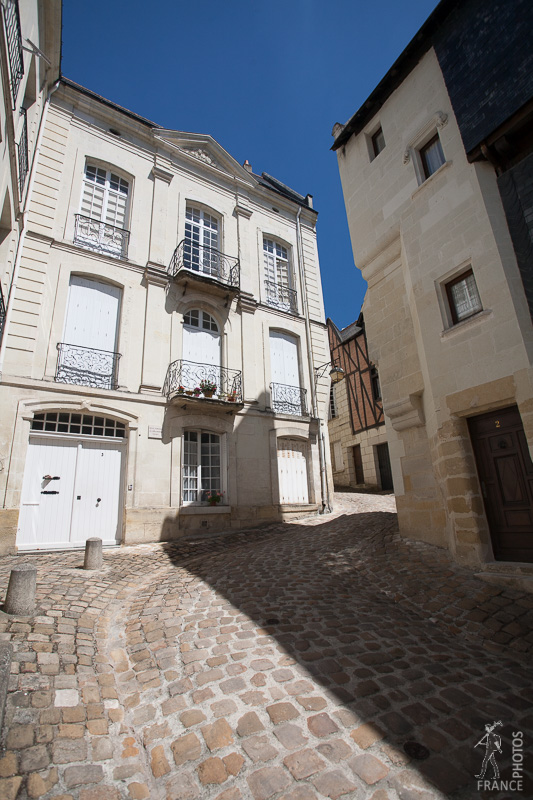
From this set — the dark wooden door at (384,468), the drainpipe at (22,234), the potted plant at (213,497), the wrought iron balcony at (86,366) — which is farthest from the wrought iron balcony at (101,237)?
the dark wooden door at (384,468)

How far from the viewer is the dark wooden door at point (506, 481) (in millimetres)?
4773

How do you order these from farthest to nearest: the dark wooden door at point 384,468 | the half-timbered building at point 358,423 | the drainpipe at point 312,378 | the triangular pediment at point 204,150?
the half-timbered building at point 358,423
the dark wooden door at point 384,468
the triangular pediment at point 204,150
the drainpipe at point 312,378

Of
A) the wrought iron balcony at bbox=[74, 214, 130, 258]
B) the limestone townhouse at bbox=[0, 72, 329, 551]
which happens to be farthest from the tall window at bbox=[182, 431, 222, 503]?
the wrought iron balcony at bbox=[74, 214, 130, 258]

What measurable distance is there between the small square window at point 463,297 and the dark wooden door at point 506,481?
5.00 feet

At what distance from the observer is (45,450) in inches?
324

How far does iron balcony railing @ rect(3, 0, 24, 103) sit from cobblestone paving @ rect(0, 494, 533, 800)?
7.69m

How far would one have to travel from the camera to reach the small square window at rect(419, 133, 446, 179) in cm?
656

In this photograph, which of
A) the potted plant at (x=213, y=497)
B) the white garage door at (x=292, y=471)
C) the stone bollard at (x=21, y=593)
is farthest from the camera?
the white garage door at (x=292, y=471)

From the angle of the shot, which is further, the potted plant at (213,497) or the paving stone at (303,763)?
the potted plant at (213,497)

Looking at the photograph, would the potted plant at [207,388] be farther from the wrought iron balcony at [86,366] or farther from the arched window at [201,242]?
the arched window at [201,242]

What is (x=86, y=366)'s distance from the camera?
9.10 meters

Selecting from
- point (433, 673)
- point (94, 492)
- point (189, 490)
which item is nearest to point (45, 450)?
point (94, 492)

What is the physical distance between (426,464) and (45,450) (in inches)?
299

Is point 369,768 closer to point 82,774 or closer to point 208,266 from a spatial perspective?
point 82,774
